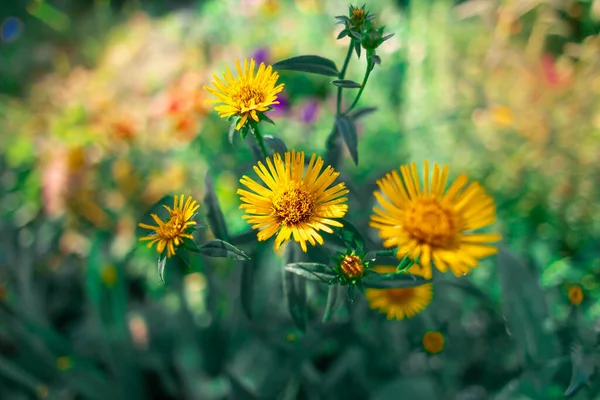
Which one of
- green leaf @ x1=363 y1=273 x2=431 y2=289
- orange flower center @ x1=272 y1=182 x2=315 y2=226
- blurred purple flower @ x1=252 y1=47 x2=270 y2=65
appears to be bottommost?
green leaf @ x1=363 y1=273 x2=431 y2=289

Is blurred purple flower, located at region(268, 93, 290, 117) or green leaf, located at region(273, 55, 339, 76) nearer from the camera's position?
green leaf, located at region(273, 55, 339, 76)

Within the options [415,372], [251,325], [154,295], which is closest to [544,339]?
[415,372]

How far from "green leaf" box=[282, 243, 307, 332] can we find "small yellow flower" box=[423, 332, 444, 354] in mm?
191

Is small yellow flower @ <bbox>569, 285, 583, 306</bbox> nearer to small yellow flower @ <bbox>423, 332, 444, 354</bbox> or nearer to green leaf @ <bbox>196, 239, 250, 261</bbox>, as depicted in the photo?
small yellow flower @ <bbox>423, 332, 444, 354</bbox>

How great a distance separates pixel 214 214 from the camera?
558 mm

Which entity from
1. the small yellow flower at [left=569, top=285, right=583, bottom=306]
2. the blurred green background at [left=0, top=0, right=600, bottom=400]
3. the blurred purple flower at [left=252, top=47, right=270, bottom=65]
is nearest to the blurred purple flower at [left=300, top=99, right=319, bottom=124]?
the blurred green background at [left=0, top=0, right=600, bottom=400]

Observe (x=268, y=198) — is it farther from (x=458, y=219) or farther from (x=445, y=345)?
(x=445, y=345)

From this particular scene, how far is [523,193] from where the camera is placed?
1.13 meters

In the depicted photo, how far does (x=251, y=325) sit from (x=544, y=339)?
18.3 inches

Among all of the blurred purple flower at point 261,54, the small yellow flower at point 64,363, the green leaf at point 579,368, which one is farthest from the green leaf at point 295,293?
the blurred purple flower at point 261,54

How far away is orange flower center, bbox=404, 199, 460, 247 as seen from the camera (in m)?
0.40

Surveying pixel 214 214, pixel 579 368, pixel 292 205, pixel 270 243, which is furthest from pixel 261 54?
pixel 579 368

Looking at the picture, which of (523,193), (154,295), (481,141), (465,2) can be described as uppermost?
(465,2)

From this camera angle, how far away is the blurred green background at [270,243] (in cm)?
80
